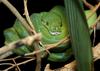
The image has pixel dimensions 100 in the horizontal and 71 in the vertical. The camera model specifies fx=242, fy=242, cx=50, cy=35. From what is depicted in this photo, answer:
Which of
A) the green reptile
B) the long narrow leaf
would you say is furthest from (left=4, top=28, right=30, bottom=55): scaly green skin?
the long narrow leaf

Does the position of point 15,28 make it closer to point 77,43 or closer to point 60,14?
point 60,14

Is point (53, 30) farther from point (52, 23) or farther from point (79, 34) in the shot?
point (79, 34)

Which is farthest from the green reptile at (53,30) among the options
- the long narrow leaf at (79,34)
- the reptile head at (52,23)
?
the long narrow leaf at (79,34)

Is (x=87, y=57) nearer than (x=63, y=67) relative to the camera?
Yes

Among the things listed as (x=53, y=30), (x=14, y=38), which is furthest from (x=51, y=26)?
(x=14, y=38)

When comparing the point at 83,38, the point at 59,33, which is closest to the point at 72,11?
the point at 83,38

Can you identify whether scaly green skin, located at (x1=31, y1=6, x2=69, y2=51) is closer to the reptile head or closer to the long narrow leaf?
the reptile head

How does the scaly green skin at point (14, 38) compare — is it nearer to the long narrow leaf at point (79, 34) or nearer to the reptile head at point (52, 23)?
the reptile head at point (52, 23)
